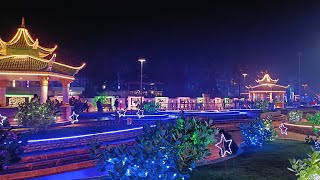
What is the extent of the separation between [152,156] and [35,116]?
10.7 metres

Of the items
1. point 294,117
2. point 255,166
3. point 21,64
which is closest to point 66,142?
point 255,166

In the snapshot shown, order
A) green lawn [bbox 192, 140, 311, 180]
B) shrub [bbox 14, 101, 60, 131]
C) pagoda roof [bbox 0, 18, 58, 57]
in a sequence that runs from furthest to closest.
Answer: pagoda roof [bbox 0, 18, 58, 57]
shrub [bbox 14, 101, 60, 131]
green lawn [bbox 192, 140, 311, 180]

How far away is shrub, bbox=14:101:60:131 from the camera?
50.1 feet

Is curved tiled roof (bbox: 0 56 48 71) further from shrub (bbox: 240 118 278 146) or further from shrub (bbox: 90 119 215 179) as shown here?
shrub (bbox: 90 119 215 179)

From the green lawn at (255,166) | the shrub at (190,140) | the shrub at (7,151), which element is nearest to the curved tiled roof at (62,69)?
the green lawn at (255,166)

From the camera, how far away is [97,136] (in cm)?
1428

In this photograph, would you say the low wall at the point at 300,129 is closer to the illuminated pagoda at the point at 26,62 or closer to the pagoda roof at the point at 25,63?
the illuminated pagoda at the point at 26,62

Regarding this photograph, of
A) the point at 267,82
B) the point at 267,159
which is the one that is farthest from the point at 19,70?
the point at 267,82

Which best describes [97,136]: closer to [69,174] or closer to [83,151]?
[83,151]

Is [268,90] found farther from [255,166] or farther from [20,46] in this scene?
[255,166]

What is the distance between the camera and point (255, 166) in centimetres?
1045

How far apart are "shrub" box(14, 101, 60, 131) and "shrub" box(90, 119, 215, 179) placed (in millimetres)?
9487

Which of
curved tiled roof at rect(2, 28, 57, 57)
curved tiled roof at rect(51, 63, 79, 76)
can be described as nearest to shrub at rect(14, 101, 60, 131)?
curved tiled roof at rect(51, 63, 79, 76)

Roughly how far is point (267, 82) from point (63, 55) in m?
30.6
